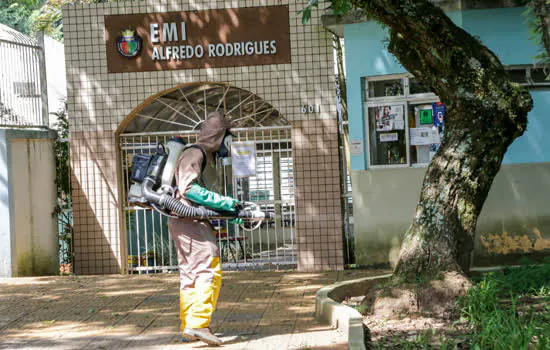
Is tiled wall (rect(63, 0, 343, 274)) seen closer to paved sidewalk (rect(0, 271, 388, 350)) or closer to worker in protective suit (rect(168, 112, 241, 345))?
paved sidewalk (rect(0, 271, 388, 350))

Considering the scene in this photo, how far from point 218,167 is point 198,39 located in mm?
3114

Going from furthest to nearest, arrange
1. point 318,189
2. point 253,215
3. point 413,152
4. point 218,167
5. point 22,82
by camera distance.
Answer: point 218,167
point 22,82
point 318,189
point 413,152
point 253,215

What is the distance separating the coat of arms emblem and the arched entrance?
2.46 feet

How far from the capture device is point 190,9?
11.7m

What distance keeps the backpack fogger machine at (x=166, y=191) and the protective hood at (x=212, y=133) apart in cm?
12

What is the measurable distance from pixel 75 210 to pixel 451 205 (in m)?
6.67

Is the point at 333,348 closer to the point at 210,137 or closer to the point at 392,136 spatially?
the point at 210,137

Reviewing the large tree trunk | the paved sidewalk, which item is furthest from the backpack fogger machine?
the large tree trunk

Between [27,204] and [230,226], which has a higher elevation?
[27,204]

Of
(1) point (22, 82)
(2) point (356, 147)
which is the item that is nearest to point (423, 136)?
(2) point (356, 147)

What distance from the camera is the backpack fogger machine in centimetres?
621

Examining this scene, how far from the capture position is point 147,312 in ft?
27.3

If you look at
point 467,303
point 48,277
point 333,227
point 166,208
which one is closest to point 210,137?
point 166,208

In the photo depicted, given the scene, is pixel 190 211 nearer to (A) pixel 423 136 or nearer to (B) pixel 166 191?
(B) pixel 166 191
